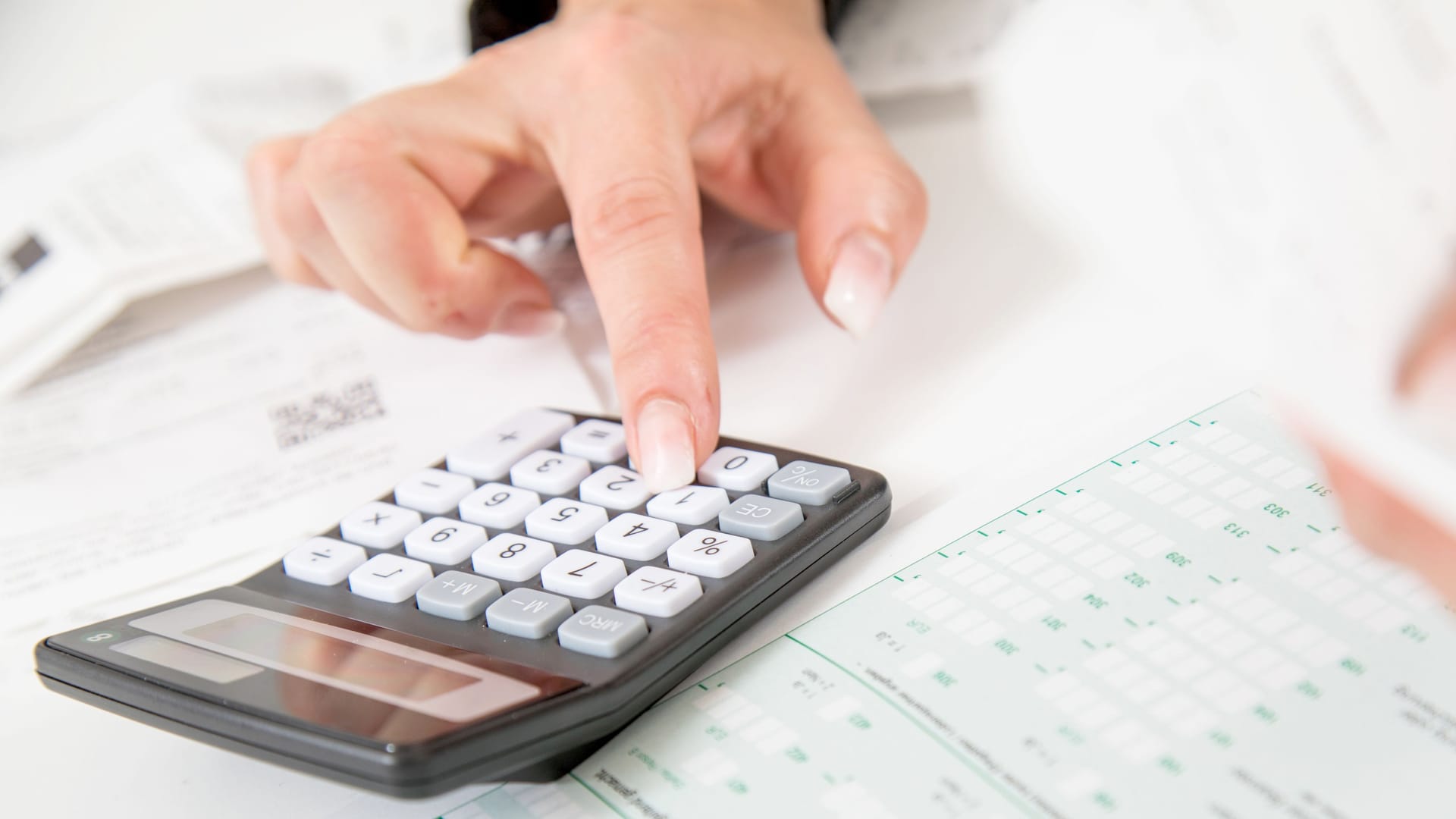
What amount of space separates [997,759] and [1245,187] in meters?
0.13

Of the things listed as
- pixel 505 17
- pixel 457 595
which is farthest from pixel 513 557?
pixel 505 17

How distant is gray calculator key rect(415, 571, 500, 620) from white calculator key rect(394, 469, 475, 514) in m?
0.05

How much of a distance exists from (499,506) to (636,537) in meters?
0.06

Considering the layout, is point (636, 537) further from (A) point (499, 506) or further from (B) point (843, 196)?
(B) point (843, 196)

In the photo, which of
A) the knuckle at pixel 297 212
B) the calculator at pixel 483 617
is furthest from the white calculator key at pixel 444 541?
the knuckle at pixel 297 212

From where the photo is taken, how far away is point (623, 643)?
30 centimetres

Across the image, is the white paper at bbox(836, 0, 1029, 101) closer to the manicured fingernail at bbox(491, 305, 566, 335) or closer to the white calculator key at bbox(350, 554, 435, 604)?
the manicured fingernail at bbox(491, 305, 566, 335)

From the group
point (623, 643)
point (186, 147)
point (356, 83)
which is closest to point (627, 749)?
point (623, 643)

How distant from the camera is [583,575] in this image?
332 mm

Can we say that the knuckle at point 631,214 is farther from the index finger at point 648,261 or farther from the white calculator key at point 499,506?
the white calculator key at point 499,506

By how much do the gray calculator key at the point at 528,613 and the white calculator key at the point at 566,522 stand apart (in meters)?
0.03

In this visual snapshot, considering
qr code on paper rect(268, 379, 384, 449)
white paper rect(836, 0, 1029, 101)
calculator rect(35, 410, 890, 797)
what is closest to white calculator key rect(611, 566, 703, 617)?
calculator rect(35, 410, 890, 797)

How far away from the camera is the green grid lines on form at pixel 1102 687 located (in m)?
0.25

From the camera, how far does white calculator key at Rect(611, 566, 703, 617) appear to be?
313mm
